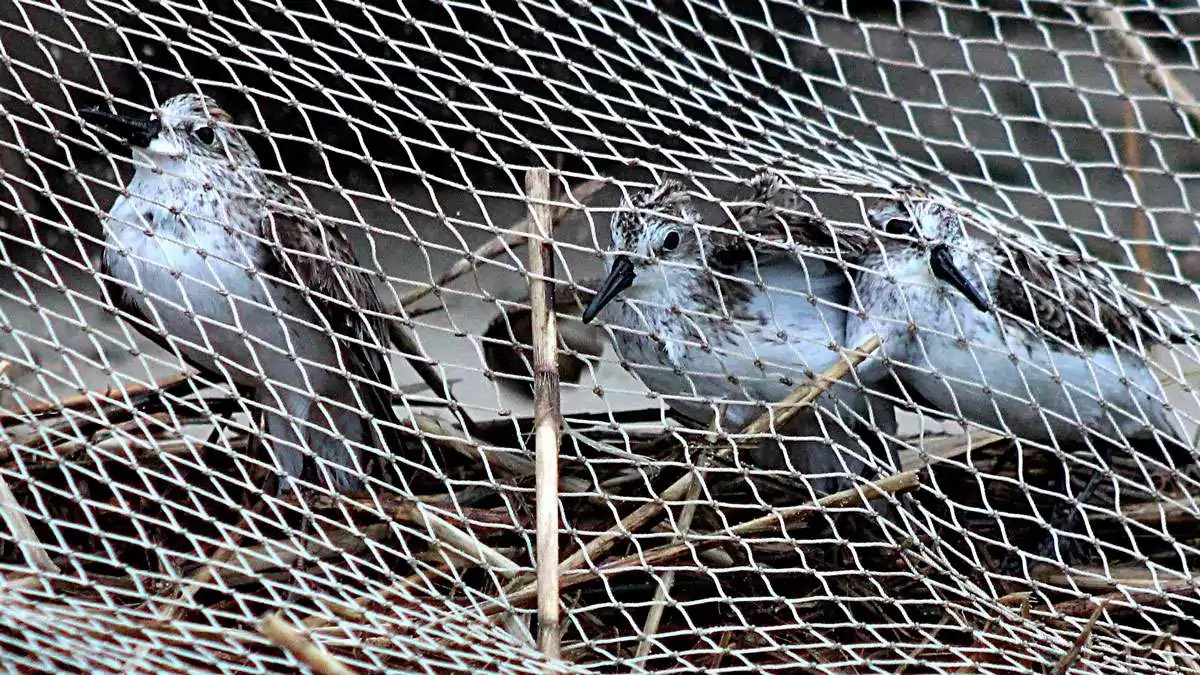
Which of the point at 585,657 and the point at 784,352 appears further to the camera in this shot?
the point at 784,352

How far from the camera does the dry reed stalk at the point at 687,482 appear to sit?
1.97 meters

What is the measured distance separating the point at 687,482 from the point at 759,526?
15 centimetres

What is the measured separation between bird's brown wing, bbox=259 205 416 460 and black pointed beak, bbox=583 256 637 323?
0.33m

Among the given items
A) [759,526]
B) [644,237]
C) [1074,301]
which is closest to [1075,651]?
[759,526]

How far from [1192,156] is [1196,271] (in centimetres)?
27

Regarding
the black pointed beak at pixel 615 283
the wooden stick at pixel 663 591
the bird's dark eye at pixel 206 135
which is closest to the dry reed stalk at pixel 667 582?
the wooden stick at pixel 663 591

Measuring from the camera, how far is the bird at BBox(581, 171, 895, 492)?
229 centimetres

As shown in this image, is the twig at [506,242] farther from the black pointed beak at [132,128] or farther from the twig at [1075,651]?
the twig at [1075,651]

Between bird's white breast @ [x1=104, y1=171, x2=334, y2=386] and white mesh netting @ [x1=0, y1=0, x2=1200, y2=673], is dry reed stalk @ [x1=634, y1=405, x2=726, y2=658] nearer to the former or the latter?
white mesh netting @ [x1=0, y1=0, x2=1200, y2=673]

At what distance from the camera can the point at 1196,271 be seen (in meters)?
3.39

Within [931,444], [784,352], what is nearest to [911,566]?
[784,352]

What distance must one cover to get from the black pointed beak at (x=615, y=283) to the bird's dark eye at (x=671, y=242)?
0.19 meters

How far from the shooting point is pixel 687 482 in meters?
2.14

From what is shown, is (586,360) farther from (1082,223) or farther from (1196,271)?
(1196,271)
